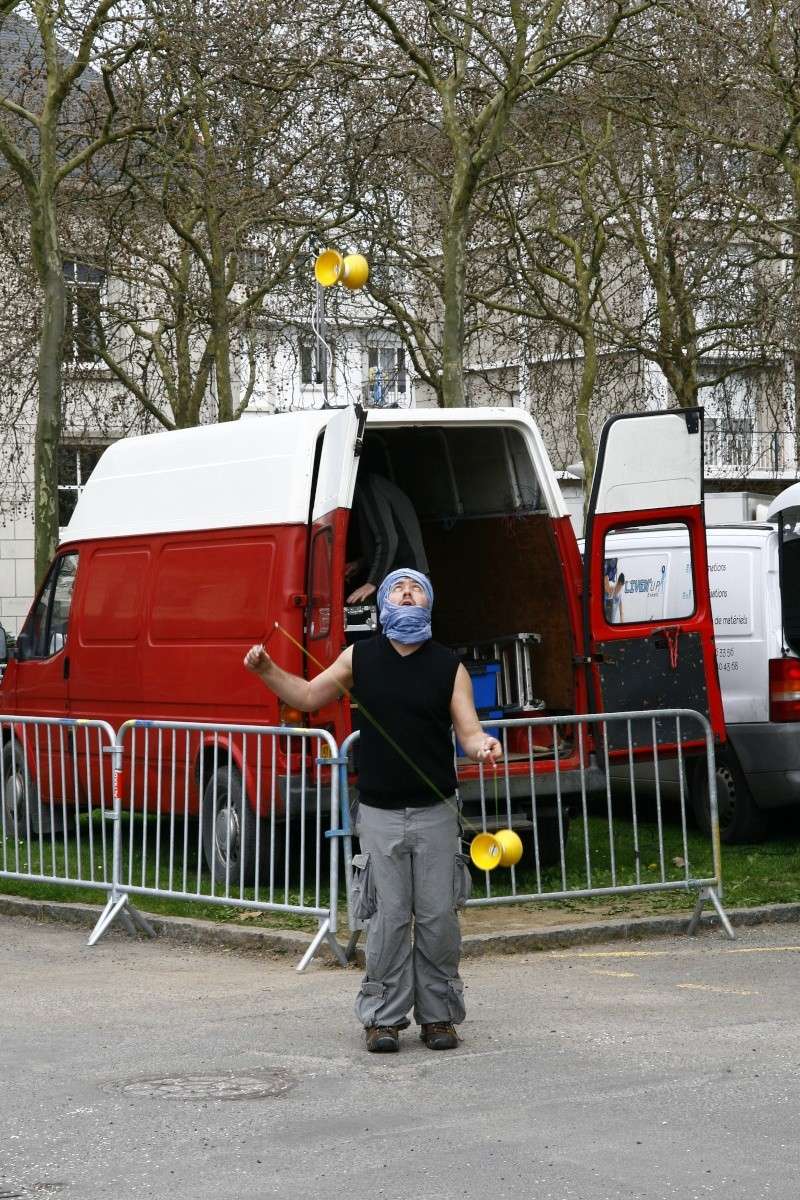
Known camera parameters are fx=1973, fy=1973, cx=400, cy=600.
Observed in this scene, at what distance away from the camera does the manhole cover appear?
21.1 ft

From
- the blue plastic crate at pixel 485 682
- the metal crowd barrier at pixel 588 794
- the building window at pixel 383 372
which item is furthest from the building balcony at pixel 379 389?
the metal crowd barrier at pixel 588 794

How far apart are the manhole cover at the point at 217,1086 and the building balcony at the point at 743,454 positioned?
23.0 m

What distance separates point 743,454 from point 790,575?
874 inches

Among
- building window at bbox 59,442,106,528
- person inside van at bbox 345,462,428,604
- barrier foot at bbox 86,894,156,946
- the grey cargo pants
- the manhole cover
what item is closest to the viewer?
the manhole cover

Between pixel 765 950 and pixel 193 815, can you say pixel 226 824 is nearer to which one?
pixel 193 815

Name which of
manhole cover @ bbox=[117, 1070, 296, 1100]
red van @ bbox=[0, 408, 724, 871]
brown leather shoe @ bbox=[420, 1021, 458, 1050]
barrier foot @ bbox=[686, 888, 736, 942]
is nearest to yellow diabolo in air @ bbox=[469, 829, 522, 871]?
brown leather shoe @ bbox=[420, 1021, 458, 1050]

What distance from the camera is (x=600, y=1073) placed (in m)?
6.56

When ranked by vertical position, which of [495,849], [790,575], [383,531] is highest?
[383,531]

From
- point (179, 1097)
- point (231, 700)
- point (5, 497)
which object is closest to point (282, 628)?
point (231, 700)

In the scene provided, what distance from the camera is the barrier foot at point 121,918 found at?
396 inches

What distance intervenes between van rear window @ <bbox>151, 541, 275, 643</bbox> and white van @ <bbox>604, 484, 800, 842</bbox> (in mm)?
2400

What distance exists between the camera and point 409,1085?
258 inches

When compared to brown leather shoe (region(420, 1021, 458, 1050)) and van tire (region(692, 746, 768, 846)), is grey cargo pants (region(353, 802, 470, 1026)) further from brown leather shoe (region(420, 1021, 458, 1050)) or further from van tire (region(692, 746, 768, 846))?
van tire (region(692, 746, 768, 846))

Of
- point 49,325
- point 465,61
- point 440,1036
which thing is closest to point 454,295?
point 465,61
